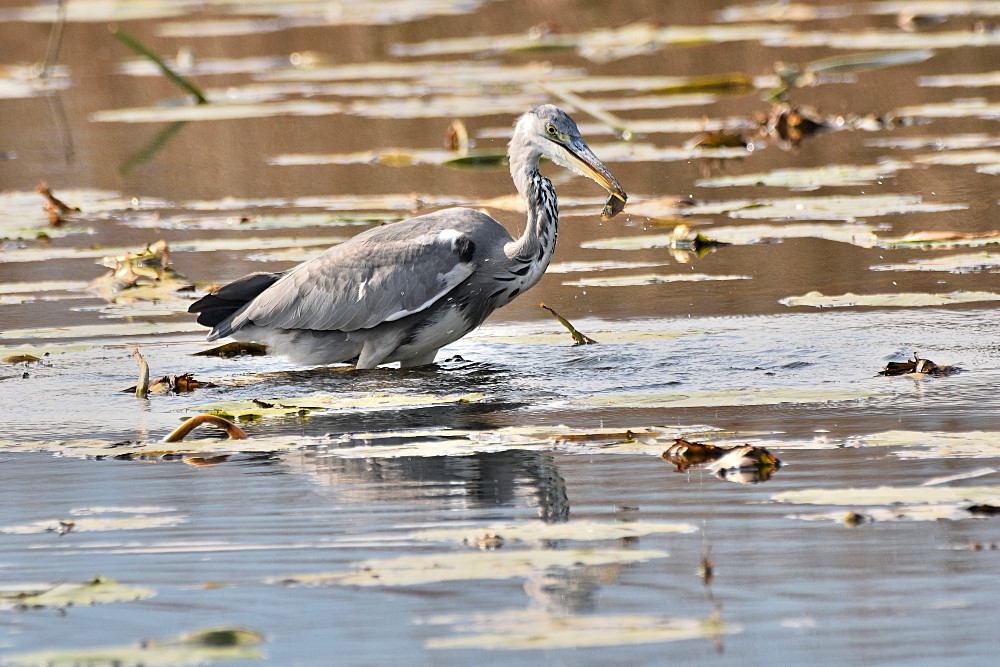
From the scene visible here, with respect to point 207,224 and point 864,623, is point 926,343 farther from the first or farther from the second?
point 207,224

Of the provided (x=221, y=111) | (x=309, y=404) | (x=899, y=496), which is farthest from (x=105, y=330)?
(x=221, y=111)

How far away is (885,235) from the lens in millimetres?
9305

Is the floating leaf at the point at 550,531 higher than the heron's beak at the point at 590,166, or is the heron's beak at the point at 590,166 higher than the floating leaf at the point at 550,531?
the heron's beak at the point at 590,166

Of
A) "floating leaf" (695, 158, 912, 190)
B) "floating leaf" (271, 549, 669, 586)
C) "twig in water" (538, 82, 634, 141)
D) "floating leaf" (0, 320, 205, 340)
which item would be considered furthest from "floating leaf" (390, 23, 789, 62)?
"floating leaf" (271, 549, 669, 586)

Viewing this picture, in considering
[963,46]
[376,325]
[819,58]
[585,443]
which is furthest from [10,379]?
[963,46]

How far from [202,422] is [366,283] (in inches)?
72.1

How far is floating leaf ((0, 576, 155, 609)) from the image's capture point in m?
4.04

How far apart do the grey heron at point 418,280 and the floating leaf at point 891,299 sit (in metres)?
1.12

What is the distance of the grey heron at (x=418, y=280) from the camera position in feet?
23.7

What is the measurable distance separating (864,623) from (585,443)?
194 cm

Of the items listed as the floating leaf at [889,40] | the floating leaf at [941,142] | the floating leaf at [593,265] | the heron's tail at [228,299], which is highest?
the floating leaf at [889,40]

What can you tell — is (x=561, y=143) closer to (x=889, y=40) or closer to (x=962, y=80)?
(x=962, y=80)

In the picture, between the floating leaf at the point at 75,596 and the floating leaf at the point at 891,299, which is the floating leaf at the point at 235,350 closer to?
the floating leaf at the point at 891,299

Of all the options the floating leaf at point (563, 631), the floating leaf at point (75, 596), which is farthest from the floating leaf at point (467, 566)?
the floating leaf at point (75, 596)
